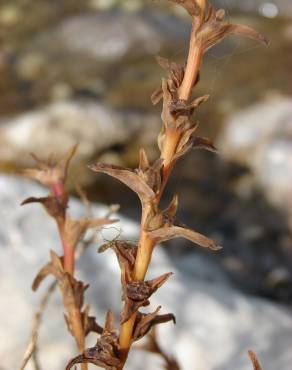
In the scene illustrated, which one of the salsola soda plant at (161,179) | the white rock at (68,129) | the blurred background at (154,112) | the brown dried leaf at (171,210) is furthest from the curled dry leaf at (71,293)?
the white rock at (68,129)

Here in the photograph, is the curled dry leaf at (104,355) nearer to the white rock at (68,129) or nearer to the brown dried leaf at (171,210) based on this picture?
the brown dried leaf at (171,210)

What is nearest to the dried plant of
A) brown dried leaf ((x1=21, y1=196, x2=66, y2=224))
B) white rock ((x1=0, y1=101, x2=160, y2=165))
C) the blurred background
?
brown dried leaf ((x1=21, y1=196, x2=66, y2=224))

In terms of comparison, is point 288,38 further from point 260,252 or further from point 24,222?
point 24,222

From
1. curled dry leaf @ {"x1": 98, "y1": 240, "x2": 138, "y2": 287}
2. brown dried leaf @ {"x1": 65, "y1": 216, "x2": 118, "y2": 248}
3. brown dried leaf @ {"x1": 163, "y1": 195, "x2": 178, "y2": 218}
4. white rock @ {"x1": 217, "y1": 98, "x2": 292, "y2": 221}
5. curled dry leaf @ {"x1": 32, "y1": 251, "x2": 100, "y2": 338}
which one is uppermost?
brown dried leaf @ {"x1": 163, "y1": 195, "x2": 178, "y2": 218}

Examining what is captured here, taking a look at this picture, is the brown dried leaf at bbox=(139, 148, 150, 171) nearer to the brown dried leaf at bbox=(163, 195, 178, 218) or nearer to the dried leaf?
the brown dried leaf at bbox=(163, 195, 178, 218)

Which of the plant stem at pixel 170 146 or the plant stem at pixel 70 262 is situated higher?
the plant stem at pixel 170 146

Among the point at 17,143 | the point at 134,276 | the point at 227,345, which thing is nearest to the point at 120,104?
the point at 17,143

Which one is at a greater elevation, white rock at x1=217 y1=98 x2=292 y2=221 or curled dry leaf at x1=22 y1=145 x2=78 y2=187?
curled dry leaf at x1=22 y1=145 x2=78 y2=187
